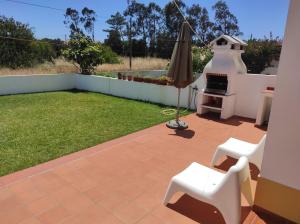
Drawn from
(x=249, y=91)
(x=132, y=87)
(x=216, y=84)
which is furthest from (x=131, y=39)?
(x=249, y=91)

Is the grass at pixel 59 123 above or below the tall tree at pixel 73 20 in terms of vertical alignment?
below

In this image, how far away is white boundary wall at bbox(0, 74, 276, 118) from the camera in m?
8.25

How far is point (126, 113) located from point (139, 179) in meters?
4.81

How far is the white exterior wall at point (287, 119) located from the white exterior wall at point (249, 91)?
567 cm

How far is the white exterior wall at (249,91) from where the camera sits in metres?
7.97

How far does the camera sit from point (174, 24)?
46.1 metres

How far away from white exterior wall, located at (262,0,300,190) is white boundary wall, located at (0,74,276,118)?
5587 millimetres

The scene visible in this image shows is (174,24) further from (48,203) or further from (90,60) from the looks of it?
(48,203)

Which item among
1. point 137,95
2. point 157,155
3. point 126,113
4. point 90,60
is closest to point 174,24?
point 90,60

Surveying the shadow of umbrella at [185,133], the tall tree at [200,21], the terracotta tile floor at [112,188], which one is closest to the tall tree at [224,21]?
the tall tree at [200,21]

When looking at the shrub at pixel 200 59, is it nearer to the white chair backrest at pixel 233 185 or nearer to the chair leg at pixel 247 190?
the chair leg at pixel 247 190

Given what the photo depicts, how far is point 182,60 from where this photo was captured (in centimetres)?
665

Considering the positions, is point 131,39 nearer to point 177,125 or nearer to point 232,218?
point 177,125

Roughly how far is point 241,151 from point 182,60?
3.29 metres
